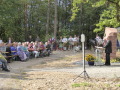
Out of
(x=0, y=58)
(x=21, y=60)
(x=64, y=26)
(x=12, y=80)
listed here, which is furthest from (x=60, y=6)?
(x=12, y=80)

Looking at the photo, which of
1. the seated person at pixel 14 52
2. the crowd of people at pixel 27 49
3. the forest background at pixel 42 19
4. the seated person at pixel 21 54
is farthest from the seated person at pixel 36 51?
the forest background at pixel 42 19

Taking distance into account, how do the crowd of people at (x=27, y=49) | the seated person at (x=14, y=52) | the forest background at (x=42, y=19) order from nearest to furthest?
the crowd of people at (x=27, y=49), the seated person at (x=14, y=52), the forest background at (x=42, y=19)

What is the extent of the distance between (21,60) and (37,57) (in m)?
2.59

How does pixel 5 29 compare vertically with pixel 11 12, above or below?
below

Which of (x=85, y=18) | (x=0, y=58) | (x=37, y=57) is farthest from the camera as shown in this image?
(x=85, y=18)

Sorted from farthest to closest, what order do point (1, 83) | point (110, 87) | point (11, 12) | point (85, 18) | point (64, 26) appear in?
point (64, 26)
point (85, 18)
point (11, 12)
point (1, 83)
point (110, 87)

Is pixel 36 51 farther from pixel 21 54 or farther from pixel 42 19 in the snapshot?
pixel 42 19

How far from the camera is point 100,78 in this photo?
9.26 metres

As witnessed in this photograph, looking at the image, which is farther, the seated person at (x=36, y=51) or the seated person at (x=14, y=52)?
the seated person at (x=36, y=51)

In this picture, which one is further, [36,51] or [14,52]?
[36,51]

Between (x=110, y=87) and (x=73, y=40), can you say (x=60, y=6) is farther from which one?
(x=110, y=87)

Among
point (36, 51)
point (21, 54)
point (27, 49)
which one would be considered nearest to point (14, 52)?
point (21, 54)

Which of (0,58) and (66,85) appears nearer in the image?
(66,85)

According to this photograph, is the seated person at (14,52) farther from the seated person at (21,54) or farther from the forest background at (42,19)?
the forest background at (42,19)
